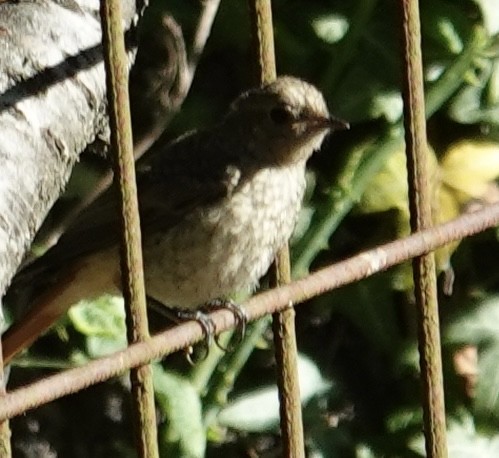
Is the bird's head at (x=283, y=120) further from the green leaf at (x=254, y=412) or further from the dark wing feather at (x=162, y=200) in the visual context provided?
the green leaf at (x=254, y=412)

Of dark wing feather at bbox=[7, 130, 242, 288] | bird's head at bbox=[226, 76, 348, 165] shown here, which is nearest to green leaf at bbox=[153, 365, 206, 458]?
dark wing feather at bbox=[7, 130, 242, 288]

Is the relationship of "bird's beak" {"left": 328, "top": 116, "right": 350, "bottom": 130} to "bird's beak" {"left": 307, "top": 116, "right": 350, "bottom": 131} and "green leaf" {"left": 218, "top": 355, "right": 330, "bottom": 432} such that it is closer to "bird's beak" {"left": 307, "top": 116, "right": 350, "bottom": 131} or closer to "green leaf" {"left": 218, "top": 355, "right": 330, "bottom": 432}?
"bird's beak" {"left": 307, "top": 116, "right": 350, "bottom": 131}

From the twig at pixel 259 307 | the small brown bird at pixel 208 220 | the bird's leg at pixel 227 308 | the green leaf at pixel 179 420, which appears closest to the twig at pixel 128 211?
the twig at pixel 259 307

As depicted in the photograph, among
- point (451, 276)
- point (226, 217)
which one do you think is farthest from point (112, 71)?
point (451, 276)

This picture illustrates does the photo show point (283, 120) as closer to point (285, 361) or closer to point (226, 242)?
point (226, 242)

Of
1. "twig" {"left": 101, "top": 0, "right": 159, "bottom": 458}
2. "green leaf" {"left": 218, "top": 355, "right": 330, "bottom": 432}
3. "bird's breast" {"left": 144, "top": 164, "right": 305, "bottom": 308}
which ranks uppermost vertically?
"bird's breast" {"left": 144, "top": 164, "right": 305, "bottom": 308}

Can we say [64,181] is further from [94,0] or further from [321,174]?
[321,174]

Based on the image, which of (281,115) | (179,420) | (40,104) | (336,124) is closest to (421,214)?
(40,104)
